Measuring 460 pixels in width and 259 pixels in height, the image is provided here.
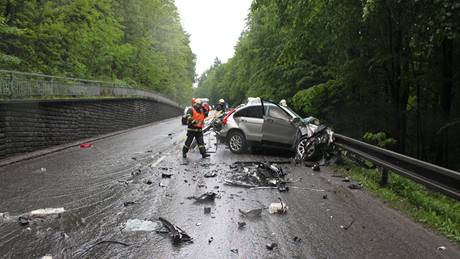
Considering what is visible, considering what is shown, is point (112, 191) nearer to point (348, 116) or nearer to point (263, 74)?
point (348, 116)

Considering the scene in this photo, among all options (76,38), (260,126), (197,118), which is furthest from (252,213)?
(76,38)

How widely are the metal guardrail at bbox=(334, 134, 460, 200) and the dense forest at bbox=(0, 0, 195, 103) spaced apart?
14.3 metres

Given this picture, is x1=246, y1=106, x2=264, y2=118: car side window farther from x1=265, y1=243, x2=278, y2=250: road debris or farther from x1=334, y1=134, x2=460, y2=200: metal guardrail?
x1=265, y1=243, x2=278, y2=250: road debris

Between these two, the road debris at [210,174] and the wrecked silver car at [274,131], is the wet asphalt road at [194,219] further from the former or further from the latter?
the wrecked silver car at [274,131]

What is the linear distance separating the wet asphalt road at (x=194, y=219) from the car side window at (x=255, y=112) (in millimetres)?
4253

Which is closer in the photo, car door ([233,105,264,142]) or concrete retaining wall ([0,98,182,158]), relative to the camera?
concrete retaining wall ([0,98,182,158])

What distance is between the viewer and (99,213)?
625 cm

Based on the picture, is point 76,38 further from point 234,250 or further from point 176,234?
point 234,250

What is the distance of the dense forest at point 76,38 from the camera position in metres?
19.0

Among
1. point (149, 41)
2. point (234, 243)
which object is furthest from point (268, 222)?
point (149, 41)

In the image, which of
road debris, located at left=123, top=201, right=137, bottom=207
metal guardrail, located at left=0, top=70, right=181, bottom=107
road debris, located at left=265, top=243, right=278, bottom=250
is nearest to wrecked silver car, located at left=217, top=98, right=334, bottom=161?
road debris, located at left=123, top=201, right=137, bottom=207

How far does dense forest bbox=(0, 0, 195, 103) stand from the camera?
19031 mm

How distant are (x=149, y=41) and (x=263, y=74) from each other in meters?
21.5

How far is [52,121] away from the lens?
52.6ft
